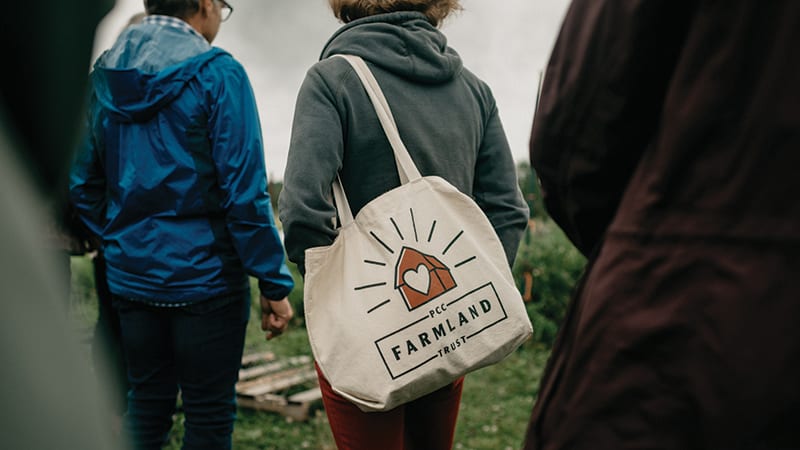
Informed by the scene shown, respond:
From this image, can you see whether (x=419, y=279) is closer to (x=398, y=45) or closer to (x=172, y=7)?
(x=398, y=45)

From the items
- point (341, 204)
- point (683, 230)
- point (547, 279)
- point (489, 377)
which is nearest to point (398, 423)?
point (341, 204)

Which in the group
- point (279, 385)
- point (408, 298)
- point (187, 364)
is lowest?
point (279, 385)

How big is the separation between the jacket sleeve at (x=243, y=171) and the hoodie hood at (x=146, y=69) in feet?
0.35

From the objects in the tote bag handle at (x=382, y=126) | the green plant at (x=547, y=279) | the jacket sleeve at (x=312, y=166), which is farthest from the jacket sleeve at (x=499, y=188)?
the green plant at (x=547, y=279)

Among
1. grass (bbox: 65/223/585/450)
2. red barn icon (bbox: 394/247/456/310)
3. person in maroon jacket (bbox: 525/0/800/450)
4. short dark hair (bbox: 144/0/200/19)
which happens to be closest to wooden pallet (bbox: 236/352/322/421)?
grass (bbox: 65/223/585/450)

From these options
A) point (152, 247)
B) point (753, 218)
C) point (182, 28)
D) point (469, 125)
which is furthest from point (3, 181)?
point (182, 28)

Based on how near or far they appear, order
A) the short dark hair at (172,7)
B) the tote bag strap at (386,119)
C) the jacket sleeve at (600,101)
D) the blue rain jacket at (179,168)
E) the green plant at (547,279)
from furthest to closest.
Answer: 1. the green plant at (547,279)
2. the short dark hair at (172,7)
3. the blue rain jacket at (179,168)
4. the tote bag strap at (386,119)
5. the jacket sleeve at (600,101)

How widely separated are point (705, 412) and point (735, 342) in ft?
0.29

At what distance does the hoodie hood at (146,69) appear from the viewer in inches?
82.7

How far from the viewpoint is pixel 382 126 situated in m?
1.77

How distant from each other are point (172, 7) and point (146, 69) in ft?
0.80

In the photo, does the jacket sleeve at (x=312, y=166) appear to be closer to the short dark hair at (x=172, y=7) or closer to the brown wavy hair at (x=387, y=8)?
the brown wavy hair at (x=387, y=8)

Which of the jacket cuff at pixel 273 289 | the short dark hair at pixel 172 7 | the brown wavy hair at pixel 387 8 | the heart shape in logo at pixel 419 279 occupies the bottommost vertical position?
the jacket cuff at pixel 273 289

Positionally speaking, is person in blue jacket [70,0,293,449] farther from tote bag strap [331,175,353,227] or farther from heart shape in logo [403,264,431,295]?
heart shape in logo [403,264,431,295]
